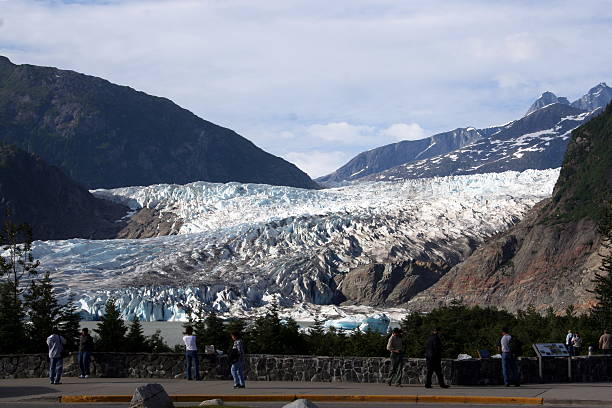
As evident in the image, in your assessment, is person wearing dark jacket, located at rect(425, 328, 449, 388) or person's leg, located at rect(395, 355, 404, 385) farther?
person's leg, located at rect(395, 355, 404, 385)

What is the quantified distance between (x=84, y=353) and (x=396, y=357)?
386 inches

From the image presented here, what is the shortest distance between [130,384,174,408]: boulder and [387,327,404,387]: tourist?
885 cm

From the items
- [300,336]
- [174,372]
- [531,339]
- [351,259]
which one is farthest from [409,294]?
[174,372]

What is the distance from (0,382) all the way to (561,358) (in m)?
16.7

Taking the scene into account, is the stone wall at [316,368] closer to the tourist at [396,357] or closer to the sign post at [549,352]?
the sign post at [549,352]

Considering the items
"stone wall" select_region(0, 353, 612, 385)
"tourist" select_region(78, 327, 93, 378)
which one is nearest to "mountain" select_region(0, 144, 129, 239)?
"stone wall" select_region(0, 353, 612, 385)

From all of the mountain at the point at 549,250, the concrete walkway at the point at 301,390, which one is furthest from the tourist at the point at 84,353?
the mountain at the point at 549,250

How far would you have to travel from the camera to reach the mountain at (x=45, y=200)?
175 metres

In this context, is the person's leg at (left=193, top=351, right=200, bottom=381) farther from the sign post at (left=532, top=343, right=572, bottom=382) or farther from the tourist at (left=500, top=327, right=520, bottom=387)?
the sign post at (left=532, top=343, right=572, bottom=382)

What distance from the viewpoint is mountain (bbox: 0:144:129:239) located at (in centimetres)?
17500

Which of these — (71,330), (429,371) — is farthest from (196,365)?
(71,330)

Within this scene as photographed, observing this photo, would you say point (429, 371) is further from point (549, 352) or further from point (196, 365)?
point (196, 365)

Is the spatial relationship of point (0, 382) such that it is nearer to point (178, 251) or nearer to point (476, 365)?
point (476, 365)

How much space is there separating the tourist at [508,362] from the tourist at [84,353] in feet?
40.4
